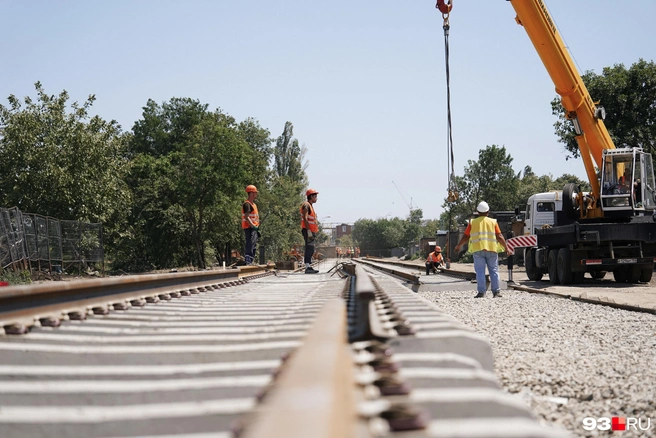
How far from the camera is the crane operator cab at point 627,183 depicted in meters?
18.0

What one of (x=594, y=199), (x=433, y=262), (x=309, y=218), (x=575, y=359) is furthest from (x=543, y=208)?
(x=575, y=359)

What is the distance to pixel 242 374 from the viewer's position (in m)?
3.12

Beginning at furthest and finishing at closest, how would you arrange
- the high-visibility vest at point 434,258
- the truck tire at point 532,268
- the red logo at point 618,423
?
the high-visibility vest at point 434,258, the truck tire at point 532,268, the red logo at point 618,423

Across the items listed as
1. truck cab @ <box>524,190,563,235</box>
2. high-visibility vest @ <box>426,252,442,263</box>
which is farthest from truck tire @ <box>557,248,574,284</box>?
truck cab @ <box>524,190,563,235</box>

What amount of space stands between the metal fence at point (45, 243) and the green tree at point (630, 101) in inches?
1125

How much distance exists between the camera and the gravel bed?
4281 mm

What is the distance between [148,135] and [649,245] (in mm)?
58996

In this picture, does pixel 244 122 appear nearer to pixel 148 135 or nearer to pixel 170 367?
pixel 148 135

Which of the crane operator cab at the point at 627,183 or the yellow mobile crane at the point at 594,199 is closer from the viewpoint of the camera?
the yellow mobile crane at the point at 594,199

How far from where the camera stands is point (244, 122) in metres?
74.0

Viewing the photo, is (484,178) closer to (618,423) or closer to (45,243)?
(45,243)

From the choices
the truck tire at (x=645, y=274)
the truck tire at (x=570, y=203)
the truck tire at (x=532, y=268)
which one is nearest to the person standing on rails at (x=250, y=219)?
the truck tire at (x=532, y=268)

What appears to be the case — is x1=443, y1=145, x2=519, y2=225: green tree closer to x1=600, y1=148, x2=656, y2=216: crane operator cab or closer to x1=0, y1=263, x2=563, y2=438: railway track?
x1=600, y1=148, x2=656, y2=216: crane operator cab

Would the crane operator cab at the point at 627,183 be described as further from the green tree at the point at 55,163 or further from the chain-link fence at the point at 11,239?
the green tree at the point at 55,163
